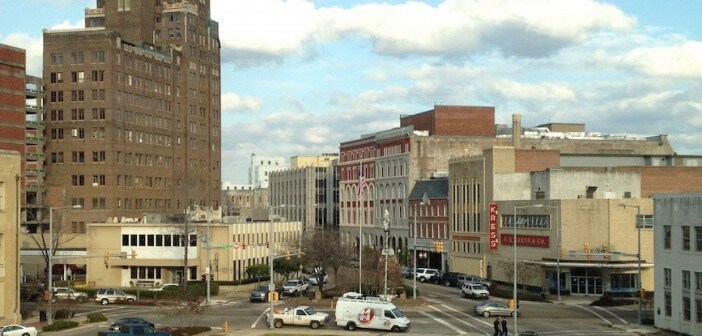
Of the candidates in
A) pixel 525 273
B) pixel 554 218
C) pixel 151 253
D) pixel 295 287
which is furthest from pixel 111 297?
pixel 554 218

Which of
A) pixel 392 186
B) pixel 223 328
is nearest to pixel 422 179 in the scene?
pixel 392 186

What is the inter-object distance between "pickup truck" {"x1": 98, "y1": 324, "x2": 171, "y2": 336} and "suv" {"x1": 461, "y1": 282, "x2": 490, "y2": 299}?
41.4 metres

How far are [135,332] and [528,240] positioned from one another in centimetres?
5702

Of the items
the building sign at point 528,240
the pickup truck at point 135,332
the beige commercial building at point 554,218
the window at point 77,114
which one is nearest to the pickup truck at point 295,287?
the beige commercial building at point 554,218

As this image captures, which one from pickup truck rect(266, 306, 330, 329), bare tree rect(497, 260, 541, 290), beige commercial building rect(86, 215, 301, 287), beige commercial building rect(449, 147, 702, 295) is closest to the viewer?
pickup truck rect(266, 306, 330, 329)

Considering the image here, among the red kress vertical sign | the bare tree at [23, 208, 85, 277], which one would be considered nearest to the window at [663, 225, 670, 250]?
the red kress vertical sign

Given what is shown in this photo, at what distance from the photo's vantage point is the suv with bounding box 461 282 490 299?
99.4 meters

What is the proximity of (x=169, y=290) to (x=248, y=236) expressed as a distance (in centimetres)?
2446

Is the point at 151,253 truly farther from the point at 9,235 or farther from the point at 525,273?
the point at 9,235

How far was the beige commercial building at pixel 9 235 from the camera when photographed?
71812 millimetres

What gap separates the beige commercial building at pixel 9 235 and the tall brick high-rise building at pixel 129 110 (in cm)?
7481

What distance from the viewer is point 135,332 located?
6366 cm

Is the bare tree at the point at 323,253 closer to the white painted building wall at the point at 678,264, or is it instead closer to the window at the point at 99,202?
Answer: the white painted building wall at the point at 678,264

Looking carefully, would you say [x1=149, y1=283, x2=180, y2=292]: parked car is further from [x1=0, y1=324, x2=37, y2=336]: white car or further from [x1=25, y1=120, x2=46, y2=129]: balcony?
[x1=25, y1=120, x2=46, y2=129]: balcony
